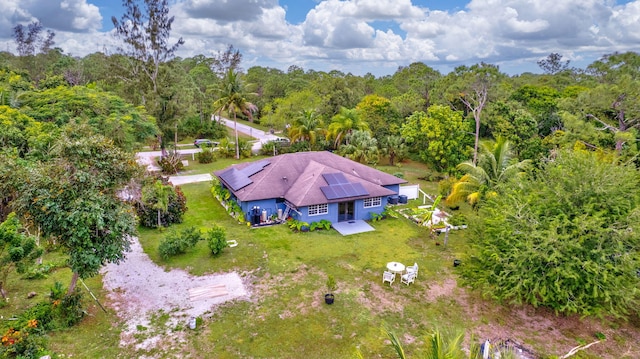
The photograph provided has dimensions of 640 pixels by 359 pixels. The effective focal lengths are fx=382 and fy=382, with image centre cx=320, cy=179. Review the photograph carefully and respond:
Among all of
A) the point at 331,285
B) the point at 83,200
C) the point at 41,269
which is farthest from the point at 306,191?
the point at 41,269

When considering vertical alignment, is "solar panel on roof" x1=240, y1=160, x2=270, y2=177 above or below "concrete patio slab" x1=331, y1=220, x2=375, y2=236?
above

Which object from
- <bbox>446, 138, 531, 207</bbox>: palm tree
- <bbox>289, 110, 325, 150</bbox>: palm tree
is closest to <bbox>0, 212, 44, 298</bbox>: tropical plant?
<bbox>446, 138, 531, 207</bbox>: palm tree

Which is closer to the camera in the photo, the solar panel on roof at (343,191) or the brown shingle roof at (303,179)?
the solar panel on roof at (343,191)

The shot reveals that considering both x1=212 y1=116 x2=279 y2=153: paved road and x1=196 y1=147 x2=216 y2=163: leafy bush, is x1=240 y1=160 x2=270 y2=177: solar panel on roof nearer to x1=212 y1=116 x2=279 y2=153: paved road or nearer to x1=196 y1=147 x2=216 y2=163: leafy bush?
x1=196 y1=147 x2=216 y2=163: leafy bush

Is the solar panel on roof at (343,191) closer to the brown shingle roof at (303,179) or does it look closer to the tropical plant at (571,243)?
the brown shingle roof at (303,179)

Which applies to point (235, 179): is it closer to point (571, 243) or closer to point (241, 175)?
point (241, 175)

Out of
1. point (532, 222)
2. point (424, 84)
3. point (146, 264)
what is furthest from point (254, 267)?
point (424, 84)

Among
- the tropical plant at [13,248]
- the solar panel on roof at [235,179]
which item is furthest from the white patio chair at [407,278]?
the tropical plant at [13,248]
